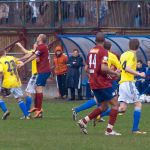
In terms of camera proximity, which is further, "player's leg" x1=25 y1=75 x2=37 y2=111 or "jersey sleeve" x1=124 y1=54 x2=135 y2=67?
"player's leg" x1=25 y1=75 x2=37 y2=111

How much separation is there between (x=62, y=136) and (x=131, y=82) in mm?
2153

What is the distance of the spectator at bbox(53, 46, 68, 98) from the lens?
33250 millimetres

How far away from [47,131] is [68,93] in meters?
15.8

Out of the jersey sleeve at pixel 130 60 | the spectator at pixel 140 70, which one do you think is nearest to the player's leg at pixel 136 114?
the jersey sleeve at pixel 130 60

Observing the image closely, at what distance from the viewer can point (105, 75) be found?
17.0m

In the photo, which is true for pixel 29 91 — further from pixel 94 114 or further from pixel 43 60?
pixel 94 114

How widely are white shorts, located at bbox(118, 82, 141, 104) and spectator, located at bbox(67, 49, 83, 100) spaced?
1422 centimetres

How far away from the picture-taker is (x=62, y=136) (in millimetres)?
16812

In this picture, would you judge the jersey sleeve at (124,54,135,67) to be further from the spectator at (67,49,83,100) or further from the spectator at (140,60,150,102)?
the spectator at (67,49,83,100)

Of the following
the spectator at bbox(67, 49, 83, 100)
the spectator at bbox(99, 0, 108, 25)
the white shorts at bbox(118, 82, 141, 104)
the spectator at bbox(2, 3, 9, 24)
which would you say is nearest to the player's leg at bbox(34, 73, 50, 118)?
the white shorts at bbox(118, 82, 141, 104)

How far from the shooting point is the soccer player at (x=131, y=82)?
17.7m

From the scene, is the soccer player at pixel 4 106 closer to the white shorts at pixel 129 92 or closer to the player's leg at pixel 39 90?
the player's leg at pixel 39 90

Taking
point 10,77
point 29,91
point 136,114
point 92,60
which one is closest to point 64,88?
point 29,91

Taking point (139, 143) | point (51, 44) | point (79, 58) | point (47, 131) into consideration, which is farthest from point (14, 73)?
point (51, 44)
